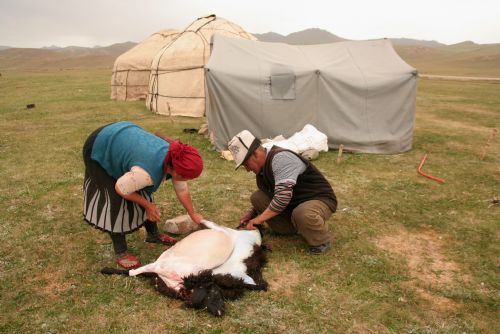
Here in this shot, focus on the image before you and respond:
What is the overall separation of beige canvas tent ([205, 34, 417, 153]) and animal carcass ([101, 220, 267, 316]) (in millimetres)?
4529

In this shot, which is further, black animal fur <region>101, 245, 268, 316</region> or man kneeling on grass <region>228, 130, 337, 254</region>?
man kneeling on grass <region>228, 130, 337, 254</region>

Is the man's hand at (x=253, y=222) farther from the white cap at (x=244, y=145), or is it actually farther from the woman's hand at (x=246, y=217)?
the white cap at (x=244, y=145)

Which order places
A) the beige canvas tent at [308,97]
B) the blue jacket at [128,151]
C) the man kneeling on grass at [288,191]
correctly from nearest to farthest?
the blue jacket at [128,151] < the man kneeling on grass at [288,191] < the beige canvas tent at [308,97]

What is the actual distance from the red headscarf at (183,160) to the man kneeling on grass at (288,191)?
0.49m

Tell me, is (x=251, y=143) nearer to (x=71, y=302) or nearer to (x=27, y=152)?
(x=71, y=302)

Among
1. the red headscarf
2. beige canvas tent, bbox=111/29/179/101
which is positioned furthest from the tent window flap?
beige canvas tent, bbox=111/29/179/101

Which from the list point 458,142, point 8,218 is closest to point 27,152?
point 8,218

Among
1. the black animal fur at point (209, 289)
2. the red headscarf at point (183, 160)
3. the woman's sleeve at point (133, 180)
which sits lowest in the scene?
the black animal fur at point (209, 289)

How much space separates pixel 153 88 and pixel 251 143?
10.6 metres

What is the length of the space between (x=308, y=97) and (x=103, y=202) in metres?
5.58

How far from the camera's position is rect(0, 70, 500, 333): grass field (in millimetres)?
2795

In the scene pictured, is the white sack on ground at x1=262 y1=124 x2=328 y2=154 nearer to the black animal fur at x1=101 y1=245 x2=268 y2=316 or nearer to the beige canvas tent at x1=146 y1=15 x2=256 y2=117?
the black animal fur at x1=101 y1=245 x2=268 y2=316

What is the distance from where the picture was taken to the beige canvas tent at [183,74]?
39.1 ft

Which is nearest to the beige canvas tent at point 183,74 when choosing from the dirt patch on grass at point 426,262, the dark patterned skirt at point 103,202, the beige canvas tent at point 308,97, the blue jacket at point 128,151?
the beige canvas tent at point 308,97
